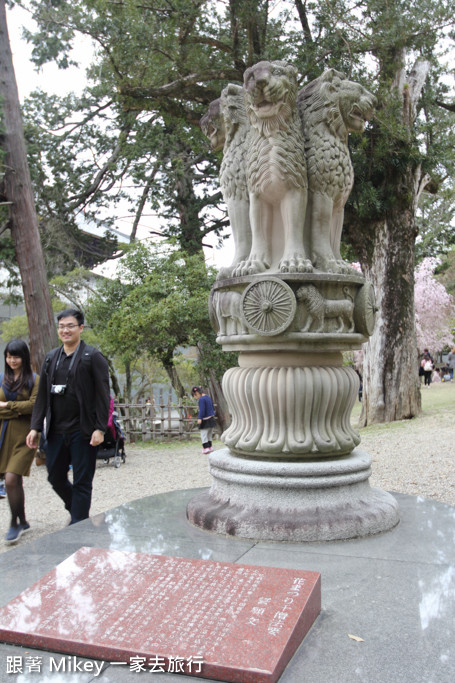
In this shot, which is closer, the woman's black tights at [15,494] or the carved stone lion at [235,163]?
the carved stone lion at [235,163]

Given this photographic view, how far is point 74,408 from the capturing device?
410cm

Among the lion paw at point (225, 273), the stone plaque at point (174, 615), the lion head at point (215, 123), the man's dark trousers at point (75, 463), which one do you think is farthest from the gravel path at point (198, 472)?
the lion head at point (215, 123)

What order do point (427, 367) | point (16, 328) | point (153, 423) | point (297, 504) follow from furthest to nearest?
point (427, 367), point (16, 328), point (153, 423), point (297, 504)

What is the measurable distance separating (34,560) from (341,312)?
8.03ft

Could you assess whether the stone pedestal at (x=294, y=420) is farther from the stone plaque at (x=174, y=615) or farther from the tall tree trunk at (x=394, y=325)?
the tall tree trunk at (x=394, y=325)

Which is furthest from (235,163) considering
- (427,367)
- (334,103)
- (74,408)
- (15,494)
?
(427,367)

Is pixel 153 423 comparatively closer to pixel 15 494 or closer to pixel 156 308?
pixel 156 308

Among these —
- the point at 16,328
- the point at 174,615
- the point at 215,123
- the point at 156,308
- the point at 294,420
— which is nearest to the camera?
the point at 174,615

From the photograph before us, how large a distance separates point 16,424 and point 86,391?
1.09 m

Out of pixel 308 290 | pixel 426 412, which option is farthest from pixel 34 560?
pixel 426 412

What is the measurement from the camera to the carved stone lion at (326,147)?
4.16m

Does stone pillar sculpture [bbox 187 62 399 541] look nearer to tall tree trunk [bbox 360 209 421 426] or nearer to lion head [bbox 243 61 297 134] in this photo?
lion head [bbox 243 61 297 134]

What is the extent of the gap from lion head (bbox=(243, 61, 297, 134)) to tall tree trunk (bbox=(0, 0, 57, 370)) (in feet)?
25.1

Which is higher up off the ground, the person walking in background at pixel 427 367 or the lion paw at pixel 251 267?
the lion paw at pixel 251 267
